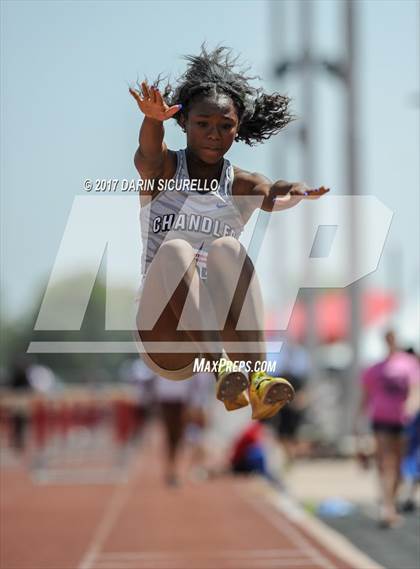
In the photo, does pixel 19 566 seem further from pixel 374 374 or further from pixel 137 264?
pixel 374 374

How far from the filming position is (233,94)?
18.3 feet

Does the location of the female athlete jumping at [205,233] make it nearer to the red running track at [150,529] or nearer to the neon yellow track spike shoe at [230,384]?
the neon yellow track spike shoe at [230,384]

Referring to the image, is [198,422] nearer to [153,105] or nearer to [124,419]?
[124,419]

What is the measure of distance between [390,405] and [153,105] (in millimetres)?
6816

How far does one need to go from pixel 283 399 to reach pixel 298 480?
39.1 feet

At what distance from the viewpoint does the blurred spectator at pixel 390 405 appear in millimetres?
11383

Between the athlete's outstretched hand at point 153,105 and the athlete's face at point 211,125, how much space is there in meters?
0.32

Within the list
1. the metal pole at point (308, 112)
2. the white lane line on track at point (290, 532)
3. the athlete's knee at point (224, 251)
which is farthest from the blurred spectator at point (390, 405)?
the metal pole at point (308, 112)

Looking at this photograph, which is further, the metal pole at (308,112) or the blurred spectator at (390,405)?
the metal pole at (308,112)

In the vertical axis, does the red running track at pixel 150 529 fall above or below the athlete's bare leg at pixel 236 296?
below

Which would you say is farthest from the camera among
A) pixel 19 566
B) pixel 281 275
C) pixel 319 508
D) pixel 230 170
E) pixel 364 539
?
pixel 281 275

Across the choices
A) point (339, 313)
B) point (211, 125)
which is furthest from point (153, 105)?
point (339, 313)

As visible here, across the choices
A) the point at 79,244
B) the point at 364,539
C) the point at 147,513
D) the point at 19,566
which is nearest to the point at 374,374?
the point at 364,539

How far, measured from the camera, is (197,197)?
5.57 metres
